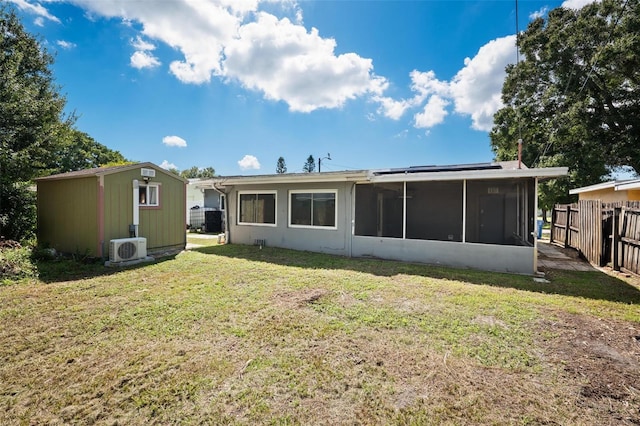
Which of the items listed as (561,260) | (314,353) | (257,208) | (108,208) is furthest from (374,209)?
(108,208)

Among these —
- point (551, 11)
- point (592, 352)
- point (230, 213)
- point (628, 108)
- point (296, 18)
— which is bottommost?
point (592, 352)

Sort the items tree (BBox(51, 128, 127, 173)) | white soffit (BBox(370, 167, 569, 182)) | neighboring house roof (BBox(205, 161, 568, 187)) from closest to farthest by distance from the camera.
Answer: white soffit (BBox(370, 167, 569, 182))
neighboring house roof (BBox(205, 161, 568, 187))
tree (BBox(51, 128, 127, 173))

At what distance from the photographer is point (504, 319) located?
3.57 m

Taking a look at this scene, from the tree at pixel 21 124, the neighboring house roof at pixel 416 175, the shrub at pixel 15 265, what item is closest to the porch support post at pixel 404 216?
the neighboring house roof at pixel 416 175

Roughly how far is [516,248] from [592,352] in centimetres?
381

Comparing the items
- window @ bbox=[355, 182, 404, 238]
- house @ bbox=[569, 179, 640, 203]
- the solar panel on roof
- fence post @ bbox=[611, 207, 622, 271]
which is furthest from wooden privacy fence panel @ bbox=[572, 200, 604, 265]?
window @ bbox=[355, 182, 404, 238]

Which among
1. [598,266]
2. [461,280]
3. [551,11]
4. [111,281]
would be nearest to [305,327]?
[461,280]

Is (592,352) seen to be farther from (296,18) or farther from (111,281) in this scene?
(296,18)

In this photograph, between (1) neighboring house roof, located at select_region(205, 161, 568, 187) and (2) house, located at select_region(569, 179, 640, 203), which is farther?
(2) house, located at select_region(569, 179, 640, 203)

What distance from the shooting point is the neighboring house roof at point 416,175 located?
5713 mm

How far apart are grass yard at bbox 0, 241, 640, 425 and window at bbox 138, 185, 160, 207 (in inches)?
113

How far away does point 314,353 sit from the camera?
2.70 m

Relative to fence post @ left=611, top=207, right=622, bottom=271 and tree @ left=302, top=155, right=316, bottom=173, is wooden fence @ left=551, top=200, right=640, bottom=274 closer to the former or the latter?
fence post @ left=611, top=207, right=622, bottom=271

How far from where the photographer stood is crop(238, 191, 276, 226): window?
30.0ft
